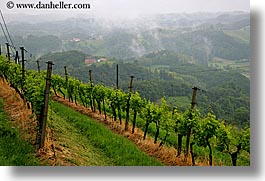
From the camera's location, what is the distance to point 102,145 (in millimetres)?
6078

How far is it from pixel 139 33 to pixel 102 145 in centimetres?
1711

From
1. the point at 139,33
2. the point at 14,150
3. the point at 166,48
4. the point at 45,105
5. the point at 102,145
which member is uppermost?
the point at 139,33

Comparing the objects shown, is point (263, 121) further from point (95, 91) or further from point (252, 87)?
point (95, 91)

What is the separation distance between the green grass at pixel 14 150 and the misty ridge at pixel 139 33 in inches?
80.7

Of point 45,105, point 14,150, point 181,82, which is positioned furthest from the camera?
point 181,82

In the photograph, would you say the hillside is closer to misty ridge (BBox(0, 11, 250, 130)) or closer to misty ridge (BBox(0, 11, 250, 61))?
misty ridge (BBox(0, 11, 250, 130))

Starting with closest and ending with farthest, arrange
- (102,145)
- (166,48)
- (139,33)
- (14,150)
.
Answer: (14,150) → (102,145) → (139,33) → (166,48)

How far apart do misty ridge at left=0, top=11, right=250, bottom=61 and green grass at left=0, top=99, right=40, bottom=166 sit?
6.73 ft

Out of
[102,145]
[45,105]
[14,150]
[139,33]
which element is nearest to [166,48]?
[139,33]

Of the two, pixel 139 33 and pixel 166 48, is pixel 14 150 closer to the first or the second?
pixel 139 33

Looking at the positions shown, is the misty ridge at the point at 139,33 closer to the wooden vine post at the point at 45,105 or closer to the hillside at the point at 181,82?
the hillside at the point at 181,82

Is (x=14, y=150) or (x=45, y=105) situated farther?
(x=45, y=105)

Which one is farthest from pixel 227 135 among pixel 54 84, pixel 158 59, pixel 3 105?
pixel 158 59

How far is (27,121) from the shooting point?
6160 mm
